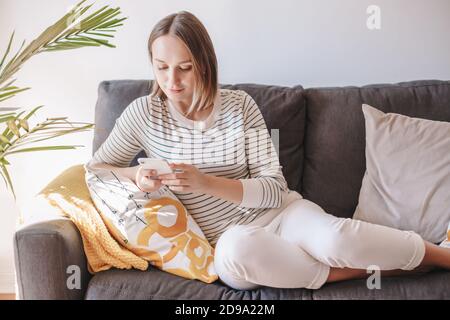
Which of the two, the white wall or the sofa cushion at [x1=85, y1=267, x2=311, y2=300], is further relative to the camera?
the white wall

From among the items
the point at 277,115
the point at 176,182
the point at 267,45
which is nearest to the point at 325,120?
the point at 277,115

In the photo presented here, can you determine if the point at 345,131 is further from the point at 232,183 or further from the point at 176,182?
the point at 176,182

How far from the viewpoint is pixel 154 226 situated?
1662 mm

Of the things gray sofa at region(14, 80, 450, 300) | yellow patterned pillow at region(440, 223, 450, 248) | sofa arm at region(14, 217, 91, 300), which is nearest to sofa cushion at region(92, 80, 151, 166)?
gray sofa at region(14, 80, 450, 300)

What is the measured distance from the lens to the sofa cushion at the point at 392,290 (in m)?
1.49

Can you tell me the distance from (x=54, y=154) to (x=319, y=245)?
1309 mm

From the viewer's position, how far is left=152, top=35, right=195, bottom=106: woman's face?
5.52 ft

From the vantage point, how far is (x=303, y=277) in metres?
1.51

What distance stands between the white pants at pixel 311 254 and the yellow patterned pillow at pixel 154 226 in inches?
3.7

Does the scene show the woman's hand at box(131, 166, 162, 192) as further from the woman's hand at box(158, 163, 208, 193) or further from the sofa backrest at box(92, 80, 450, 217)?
the sofa backrest at box(92, 80, 450, 217)

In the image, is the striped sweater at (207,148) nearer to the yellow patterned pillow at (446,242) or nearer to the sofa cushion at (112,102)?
the sofa cushion at (112,102)

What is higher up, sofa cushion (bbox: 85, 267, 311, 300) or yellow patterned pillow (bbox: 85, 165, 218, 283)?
yellow patterned pillow (bbox: 85, 165, 218, 283)

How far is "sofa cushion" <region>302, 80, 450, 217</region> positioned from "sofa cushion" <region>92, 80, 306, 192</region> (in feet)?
0.13

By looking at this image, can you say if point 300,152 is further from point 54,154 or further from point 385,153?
point 54,154
